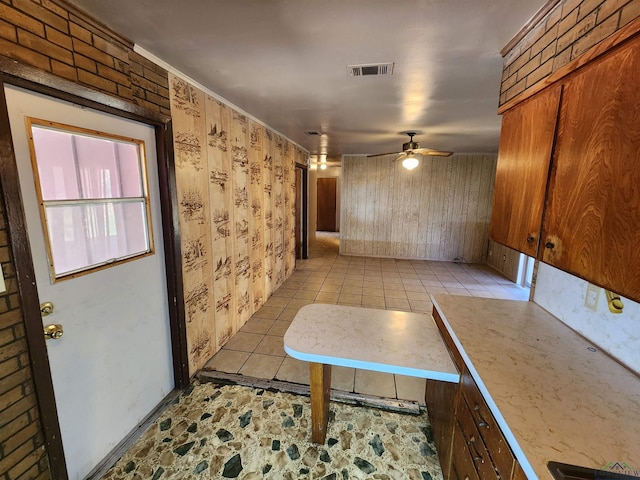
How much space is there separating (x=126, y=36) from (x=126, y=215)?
0.98 meters

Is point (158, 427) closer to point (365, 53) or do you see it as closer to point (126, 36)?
point (126, 36)

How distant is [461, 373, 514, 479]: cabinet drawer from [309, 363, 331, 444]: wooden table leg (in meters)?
0.76

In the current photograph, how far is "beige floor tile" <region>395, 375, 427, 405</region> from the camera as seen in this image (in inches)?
85.1

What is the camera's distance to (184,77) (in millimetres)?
2004

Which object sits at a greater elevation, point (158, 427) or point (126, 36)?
point (126, 36)

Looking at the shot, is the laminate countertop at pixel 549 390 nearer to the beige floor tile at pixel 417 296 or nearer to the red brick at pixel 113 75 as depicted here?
the red brick at pixel 113 75

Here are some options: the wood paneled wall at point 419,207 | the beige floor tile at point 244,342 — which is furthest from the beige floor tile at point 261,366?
the wood paneled wall at point 419,207

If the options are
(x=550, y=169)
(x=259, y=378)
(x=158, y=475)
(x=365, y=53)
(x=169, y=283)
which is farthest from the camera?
(x=259, y=378)

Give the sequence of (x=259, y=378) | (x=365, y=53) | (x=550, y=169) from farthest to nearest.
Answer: (x=259, y=378) < (x=365, y=53) < (x=550, y=169)

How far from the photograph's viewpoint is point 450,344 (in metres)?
1.46

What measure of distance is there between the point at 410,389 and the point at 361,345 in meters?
1.14

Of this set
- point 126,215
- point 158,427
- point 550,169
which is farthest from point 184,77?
point 158,427

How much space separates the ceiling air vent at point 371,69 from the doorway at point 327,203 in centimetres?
826

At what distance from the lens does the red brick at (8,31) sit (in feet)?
3.38
